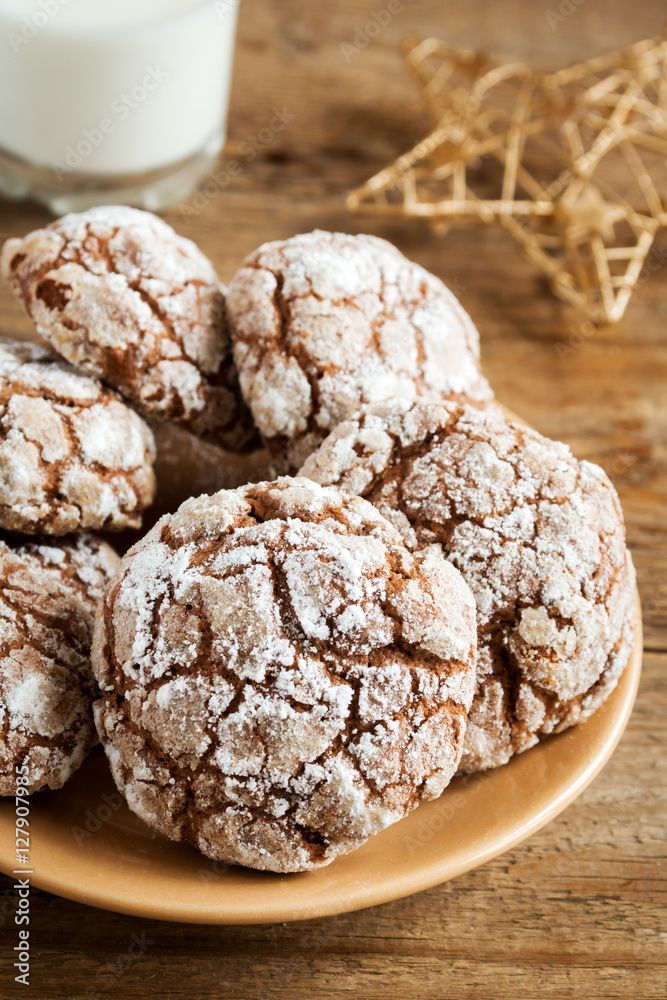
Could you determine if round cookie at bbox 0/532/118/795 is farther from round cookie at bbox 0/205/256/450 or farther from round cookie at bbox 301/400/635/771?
round cookie at bbox 301/400/635/771

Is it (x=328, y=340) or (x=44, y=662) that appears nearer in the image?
(x=44, y=662)

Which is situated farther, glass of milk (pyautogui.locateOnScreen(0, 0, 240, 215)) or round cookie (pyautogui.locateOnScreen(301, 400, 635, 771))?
glass of milk (pyautogui.locateOnScreen(0, 0, 240, 215))

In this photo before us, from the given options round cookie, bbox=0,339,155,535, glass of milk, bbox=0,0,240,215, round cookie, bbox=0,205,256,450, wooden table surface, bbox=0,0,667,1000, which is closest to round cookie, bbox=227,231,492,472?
round cookie, bbox=0,205,256,450

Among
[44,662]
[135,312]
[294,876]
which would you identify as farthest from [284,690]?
[135,312]

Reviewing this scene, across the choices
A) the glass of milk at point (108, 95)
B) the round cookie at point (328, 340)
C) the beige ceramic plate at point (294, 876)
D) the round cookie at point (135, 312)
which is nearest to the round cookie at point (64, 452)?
the round cookie at point (135, 312)

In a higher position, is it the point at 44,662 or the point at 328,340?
the point at 328,340

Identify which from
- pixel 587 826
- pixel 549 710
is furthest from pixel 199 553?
pixel 587 826

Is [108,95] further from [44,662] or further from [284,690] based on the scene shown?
[284,690]

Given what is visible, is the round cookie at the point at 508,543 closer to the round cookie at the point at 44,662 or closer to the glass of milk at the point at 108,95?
the round cookie at the point at 44,662
